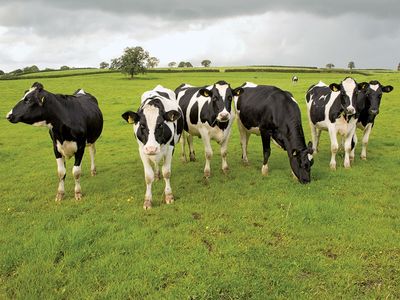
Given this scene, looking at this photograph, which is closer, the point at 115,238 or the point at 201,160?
the point at 115,238

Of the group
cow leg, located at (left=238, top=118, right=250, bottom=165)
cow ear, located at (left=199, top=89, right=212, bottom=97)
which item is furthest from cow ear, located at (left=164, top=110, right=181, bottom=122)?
cow leg, located at (left=238, top=118, right=250, bottom=165)

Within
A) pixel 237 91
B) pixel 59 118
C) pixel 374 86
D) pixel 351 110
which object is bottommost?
pixel 351 110

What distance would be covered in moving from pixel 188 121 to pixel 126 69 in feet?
191

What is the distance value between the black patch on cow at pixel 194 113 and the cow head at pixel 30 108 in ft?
13.4

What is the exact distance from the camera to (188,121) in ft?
36.3

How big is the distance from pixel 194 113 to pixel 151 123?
3.20 meters

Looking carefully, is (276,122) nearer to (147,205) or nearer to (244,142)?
(244,142)

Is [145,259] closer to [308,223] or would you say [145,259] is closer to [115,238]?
[115,238]

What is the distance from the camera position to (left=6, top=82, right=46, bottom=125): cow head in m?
8.09

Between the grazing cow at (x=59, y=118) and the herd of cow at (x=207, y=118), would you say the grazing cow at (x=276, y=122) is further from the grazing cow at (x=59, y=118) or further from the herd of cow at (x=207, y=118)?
the grazing cow at (x=59, y=118)

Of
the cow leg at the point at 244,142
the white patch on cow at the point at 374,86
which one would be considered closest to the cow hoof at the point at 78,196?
the cow leg at the point at 244,142

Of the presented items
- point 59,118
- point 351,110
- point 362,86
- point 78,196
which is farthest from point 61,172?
point 362,86

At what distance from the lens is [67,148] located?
8.67 m

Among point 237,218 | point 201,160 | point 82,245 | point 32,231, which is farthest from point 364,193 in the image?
point 32,231
